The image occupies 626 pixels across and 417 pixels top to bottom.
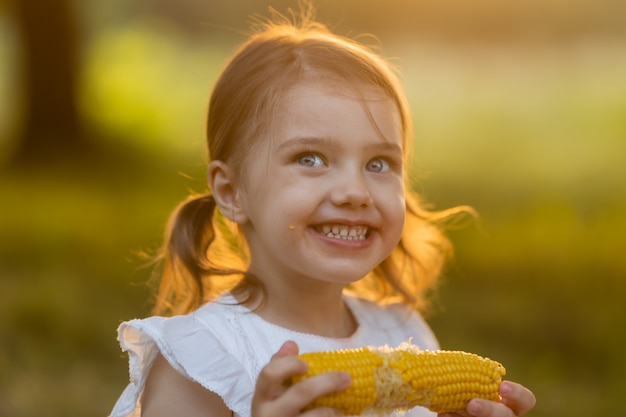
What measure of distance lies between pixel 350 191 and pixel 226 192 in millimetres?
455

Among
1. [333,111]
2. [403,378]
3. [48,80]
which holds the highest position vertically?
[333,111]

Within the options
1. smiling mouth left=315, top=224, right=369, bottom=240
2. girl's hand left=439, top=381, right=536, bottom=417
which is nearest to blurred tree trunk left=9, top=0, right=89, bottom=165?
smiling mouth left=315, top=224, right=369, bottom=240

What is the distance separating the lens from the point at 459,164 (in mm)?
10062

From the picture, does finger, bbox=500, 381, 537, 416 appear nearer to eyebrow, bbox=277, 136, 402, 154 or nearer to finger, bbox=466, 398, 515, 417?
finger, bbox=466, 398, 515, 417

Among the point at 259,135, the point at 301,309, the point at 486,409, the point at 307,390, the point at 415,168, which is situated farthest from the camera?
the point at 415,168

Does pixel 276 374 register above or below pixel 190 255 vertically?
above

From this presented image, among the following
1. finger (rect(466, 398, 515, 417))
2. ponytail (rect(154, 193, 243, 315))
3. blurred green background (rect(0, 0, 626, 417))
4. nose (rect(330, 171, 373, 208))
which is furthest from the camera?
blurred green background (rect(0, 0, 626, 417))

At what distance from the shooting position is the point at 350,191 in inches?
94.3

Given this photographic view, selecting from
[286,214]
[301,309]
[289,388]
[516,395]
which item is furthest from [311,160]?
[516,395]

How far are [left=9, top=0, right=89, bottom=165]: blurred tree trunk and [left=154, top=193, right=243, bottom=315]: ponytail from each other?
695 cm

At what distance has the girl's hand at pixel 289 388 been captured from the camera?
201 centimetres

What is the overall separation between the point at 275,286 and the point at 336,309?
0.78ft

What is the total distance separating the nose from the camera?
2.39 meters

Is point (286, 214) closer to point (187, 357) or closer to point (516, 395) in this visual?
point (187, 357)
